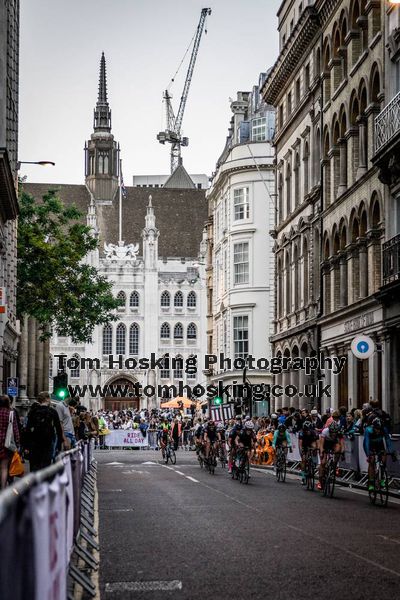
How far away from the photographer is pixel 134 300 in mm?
129250

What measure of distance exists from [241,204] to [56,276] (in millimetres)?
23740

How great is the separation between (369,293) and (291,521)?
20.7 metres

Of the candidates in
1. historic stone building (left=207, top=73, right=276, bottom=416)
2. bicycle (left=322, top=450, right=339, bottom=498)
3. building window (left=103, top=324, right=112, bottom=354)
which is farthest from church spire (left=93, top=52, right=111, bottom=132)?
bicycle (left=322, top=450, right=339, bottom=498)

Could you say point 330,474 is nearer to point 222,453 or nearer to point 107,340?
point 222,453

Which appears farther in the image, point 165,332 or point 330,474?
point 165,332

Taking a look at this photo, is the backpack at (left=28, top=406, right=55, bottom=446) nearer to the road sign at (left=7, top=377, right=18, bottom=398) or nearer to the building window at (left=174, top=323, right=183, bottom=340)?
the road sign at (left=7, top=377, right=18, bottom=398)

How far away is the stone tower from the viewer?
150m

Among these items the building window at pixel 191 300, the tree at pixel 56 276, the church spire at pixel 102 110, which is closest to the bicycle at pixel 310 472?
the tree at pixel 56 276

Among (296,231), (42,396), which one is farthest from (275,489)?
(296,231)

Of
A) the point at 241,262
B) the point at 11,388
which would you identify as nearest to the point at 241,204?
the point at 241,262

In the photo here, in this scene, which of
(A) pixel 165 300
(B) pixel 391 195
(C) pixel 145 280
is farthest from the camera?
(C) pixel 145 280

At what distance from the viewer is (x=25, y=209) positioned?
53531mm

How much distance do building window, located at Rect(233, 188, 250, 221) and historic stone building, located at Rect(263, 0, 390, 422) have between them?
640 inches

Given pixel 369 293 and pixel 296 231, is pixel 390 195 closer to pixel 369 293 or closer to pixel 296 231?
pixel 369 293
